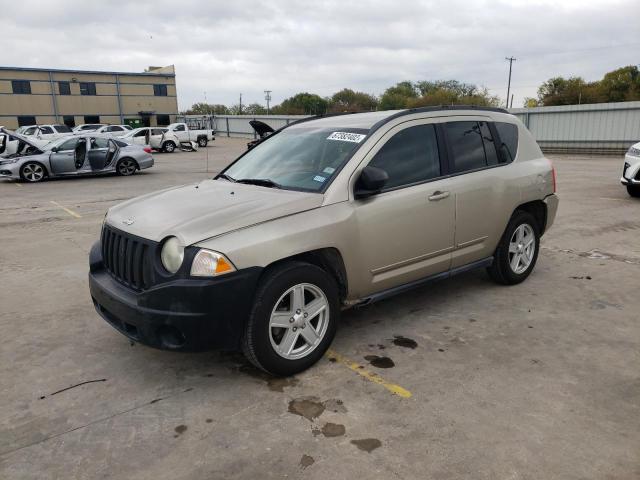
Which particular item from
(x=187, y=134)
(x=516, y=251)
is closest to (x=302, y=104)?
(x=187, y=134)

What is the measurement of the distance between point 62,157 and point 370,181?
15.0 m

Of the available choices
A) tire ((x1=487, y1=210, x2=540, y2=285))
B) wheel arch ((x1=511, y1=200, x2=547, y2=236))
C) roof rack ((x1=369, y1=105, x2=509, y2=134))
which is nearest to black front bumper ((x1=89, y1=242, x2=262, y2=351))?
roof rack ((x1=369, y1=105, x2=509, y2=134))

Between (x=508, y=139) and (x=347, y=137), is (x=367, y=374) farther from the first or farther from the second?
(x=508, y=139)

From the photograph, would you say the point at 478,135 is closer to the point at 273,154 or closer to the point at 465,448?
the point at 273,154

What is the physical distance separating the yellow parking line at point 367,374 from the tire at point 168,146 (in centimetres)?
2940

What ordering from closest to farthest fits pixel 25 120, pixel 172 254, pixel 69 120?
1. pixel 172 254
2. pixel 25 120
3. pixel 69 120

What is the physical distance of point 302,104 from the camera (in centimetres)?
9738

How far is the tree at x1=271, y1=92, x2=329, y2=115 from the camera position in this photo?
9338cm

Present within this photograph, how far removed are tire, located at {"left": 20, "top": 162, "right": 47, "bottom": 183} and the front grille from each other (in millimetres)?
13757

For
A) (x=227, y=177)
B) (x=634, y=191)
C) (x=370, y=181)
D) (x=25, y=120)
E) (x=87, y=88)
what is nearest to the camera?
(x=370, y=181)

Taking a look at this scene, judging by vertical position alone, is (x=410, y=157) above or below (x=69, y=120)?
below

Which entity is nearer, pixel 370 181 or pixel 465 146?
pixel 370 181

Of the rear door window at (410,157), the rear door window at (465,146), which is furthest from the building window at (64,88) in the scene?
the rear door window at (410,157)

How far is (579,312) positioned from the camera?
457 centimetres
